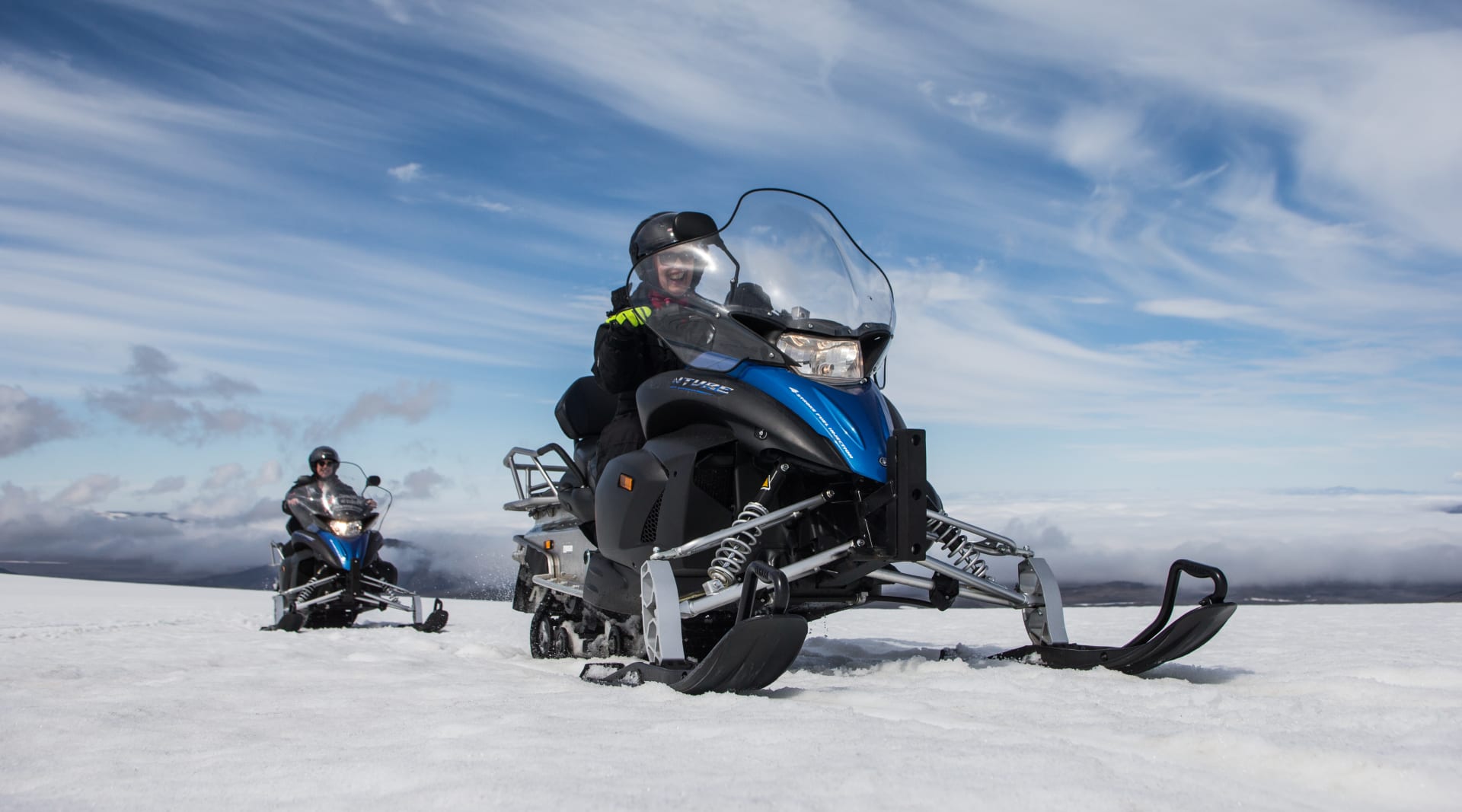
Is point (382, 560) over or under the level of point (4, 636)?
over

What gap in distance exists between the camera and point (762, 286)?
4.32m

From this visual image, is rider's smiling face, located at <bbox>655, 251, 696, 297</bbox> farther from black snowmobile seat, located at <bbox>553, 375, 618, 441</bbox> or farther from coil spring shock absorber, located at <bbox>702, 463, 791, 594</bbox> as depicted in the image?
black snowmobile seat, located at <bbox>553, 375, 618, 441</bbox>

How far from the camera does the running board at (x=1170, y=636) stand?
3.85 meters

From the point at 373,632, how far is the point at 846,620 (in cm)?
359

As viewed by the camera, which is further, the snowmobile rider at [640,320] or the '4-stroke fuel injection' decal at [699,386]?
the snowmobile rider at [640,320]

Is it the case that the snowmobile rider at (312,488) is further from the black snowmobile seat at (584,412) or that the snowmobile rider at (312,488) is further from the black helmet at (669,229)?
the black helmet at (669,229)

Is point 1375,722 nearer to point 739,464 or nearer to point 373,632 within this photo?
point 739,464

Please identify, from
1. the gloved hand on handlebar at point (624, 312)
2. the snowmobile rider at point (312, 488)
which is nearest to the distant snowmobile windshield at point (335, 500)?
the snowmobile rider at point (312, 488)

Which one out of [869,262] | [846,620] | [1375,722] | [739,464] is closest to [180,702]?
[739,464]

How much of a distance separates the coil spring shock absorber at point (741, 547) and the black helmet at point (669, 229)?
1224 millimetres

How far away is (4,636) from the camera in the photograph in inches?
258

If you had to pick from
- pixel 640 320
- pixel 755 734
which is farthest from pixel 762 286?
pixel 755 734

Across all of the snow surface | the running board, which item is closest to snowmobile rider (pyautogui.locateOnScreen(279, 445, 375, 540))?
the snow surface

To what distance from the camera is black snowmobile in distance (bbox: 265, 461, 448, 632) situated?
8914 mm
